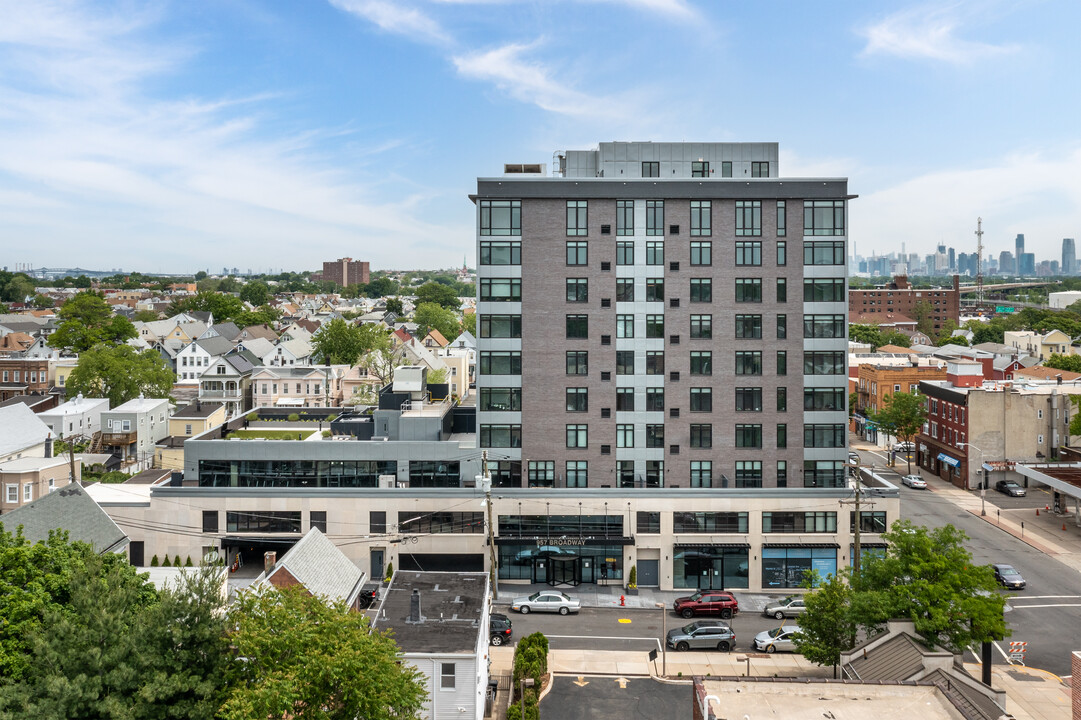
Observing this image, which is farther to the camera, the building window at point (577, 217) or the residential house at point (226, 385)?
the residential house at point (226, 385)

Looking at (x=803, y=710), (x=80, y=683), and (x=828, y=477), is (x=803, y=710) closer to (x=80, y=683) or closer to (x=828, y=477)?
(x=80, y=683)

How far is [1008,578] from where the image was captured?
172ft

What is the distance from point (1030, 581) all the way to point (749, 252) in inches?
1169

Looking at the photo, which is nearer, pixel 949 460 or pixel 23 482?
pixel 23 482

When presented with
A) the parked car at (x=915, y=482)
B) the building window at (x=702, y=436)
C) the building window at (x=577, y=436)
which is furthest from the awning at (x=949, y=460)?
the building window at (x=577, y=436)

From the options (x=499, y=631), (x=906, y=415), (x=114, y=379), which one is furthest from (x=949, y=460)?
(x=114, y=379)

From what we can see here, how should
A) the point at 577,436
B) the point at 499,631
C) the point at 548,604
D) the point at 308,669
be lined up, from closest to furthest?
the point at 308,669
the point at 499,631
the point at 548,604
the point at 577,436

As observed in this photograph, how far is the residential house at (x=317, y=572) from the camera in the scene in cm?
3778

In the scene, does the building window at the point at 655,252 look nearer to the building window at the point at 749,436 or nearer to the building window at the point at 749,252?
the building window at the point at 749,252

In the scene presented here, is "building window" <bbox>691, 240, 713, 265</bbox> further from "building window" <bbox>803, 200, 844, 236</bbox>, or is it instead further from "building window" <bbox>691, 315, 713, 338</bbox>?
"building window" <bbox>803, 200, 844, 236</bbox>

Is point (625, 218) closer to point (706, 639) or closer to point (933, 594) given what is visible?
point (706, 639)

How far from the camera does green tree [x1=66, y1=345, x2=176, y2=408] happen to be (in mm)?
104750

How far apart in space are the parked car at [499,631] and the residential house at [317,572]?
7542 millimetres

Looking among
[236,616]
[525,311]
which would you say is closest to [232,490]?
[525,311]
